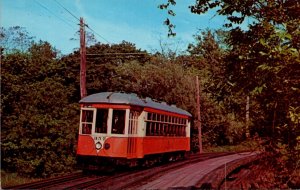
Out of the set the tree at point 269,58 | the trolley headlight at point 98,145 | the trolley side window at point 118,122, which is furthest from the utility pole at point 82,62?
the tree at point 269,58

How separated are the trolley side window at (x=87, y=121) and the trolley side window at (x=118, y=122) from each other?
3.35 feet

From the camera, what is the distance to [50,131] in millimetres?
20016

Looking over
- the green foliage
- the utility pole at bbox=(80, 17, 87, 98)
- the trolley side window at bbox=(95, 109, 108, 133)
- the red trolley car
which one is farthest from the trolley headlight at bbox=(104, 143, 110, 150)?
the utility pole at bbox=(80, 17, 87, 98)

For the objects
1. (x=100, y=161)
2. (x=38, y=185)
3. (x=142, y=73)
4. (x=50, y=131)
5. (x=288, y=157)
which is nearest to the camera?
(x=288, y=157)

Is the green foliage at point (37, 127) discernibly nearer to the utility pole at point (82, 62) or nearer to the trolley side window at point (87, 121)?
the utility pole at point (82, 62)

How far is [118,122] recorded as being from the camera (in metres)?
16.2

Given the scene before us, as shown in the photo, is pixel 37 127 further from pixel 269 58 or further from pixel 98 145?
pixel 269 58

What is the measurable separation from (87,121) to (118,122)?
1384 mm

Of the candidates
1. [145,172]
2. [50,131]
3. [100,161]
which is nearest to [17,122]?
[50,131]

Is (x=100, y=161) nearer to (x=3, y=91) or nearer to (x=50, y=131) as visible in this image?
(x=50, y=131)

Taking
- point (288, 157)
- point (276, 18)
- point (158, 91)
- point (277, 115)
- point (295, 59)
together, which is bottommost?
point (288, 157)

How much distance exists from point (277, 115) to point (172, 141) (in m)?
14.1

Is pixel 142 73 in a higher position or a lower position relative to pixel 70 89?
higher

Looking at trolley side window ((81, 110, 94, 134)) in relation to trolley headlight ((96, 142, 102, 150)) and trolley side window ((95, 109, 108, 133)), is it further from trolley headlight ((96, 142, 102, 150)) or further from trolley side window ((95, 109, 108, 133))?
trolley headlight ((96, 142, 102, 150))
